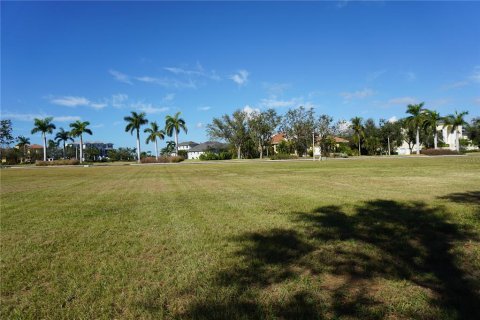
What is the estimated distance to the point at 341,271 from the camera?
443 cm

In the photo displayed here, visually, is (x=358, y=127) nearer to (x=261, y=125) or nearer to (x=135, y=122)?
(x=261, y=125)

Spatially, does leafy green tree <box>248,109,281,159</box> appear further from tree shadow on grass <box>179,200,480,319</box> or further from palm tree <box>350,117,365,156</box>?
tree shadow on grass <box>179,200,480,319</box>

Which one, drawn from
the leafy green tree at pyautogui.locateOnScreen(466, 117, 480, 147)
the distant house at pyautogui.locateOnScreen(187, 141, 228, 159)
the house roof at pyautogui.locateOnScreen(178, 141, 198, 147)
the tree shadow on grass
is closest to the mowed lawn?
the tree shadow on grass

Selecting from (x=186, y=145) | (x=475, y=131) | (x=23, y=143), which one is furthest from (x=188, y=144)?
(x=475, y=131)

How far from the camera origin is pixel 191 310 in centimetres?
354

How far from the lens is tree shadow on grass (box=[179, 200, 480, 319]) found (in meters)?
3.47

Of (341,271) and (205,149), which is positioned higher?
(205,149)

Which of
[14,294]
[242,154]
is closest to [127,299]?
[14,294]

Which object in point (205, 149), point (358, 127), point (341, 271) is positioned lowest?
point (341, 271)

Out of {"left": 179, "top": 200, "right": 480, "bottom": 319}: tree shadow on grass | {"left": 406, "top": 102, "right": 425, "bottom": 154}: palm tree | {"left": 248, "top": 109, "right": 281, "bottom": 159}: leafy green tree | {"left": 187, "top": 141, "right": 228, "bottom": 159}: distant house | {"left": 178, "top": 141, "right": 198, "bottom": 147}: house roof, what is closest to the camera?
{"left": 179, "top": 200, "right": 480, "bottom": 319}: tree shadow on grass

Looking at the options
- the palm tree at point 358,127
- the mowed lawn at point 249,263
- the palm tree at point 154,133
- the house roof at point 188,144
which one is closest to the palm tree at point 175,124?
the palm tree at point 154,133

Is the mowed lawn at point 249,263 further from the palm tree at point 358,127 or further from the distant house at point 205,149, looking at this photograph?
the distant house at point 205,149

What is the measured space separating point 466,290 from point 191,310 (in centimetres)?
300

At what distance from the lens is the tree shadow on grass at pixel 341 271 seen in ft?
11.4
